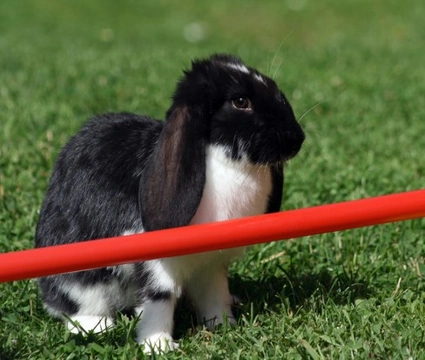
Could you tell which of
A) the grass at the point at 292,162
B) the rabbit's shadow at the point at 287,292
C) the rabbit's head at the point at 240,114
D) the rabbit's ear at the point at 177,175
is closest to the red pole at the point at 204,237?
the rabbit's ear at the point at 177,175

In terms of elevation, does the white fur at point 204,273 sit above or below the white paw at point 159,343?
above

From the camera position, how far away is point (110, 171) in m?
3.45

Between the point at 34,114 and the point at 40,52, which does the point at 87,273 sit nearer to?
the point at 34,114

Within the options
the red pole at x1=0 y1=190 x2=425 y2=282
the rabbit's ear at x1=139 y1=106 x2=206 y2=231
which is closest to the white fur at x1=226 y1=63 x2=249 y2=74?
the rabbit's ear at x1=139 y1=106 x2=206 y2=231

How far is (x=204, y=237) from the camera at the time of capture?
3.02 m

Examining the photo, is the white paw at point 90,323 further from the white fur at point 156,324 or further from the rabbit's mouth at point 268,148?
the rabbit's mouth at point 268,148

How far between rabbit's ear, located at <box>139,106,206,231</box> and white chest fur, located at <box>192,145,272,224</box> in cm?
7

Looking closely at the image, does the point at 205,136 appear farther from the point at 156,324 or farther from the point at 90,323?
the point at 90,323

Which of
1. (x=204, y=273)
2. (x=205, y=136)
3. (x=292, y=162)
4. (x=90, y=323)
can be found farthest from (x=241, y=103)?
(x=292, y=162)

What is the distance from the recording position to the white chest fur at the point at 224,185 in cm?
324

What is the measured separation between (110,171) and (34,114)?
2568 millimetres

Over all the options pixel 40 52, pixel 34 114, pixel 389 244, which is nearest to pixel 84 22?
pixel 40 52

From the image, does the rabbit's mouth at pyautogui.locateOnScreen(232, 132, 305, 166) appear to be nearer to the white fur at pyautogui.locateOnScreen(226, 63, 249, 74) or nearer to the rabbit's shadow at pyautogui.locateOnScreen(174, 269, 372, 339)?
the white fur at pyautogui.locateOnScreen(226, 63, 249, 74)

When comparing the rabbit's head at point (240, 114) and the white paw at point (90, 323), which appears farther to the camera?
the white paw at point (90, 323)
